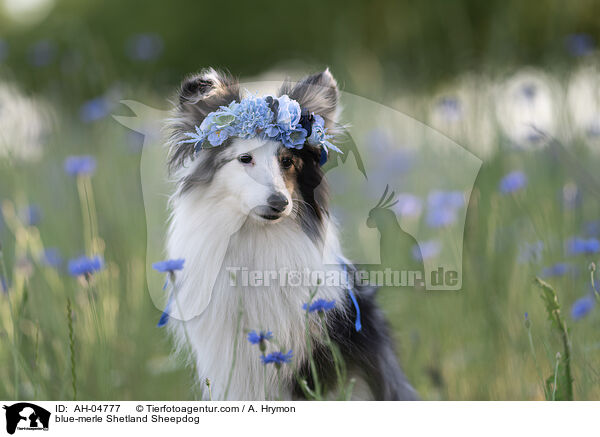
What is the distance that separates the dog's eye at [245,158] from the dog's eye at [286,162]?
83 mm

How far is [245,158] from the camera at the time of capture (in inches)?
59.3

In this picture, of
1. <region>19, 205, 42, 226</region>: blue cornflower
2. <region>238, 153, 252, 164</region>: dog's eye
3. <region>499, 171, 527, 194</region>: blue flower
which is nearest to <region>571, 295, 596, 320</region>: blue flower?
<region>499, 171, 527, 194</region>: blue flower

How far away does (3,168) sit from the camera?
108 inches

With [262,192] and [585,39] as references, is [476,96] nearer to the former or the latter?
[585,39]

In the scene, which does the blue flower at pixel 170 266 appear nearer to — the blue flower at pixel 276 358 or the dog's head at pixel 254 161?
the dog's head at pixel 254 161

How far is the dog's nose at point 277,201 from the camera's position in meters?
1.45

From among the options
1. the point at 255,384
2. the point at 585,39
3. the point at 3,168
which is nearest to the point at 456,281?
the point at 255,384

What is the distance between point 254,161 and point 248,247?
26 centimetres

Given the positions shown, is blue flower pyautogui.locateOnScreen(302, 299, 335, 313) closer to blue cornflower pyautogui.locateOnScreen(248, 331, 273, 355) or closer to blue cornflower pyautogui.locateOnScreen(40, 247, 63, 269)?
blue cornflower pyautogui.locateOnScreen(248, 331, 273, 355)

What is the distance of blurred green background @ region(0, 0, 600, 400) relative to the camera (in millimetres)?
2111

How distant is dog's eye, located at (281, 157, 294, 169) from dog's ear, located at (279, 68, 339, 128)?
0.14 m
